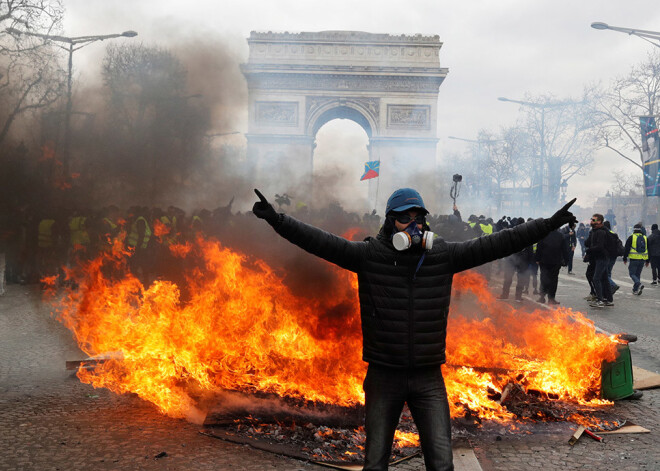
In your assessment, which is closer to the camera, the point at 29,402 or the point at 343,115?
the point at 29,402

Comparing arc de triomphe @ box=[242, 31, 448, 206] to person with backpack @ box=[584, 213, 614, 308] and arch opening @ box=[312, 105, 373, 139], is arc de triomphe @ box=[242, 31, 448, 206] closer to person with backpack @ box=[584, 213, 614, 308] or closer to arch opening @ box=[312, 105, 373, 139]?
arch opening @ box=[312, 105, 373, 139]

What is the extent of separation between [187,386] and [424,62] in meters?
29.9

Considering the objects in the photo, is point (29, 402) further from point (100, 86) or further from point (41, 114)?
point (100, 86)

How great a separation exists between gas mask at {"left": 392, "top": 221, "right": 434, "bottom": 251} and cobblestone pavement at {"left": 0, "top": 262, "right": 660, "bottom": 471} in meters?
1.65

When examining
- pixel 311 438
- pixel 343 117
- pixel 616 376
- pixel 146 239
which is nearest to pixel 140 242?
pixel 146 239

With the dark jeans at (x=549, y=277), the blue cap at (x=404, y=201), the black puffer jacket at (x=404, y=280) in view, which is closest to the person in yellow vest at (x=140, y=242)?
the black puffer jacket at (x=404, y=280)

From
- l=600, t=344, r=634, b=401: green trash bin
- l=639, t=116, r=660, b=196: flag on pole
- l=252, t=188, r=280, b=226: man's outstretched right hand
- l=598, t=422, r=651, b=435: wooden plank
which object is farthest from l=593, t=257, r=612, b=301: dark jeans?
l=639, t=116, r=660, b=196: flag on pole

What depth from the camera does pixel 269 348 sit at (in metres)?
4.39

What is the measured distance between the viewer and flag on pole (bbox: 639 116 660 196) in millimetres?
18891

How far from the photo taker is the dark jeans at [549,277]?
1026 centimetres

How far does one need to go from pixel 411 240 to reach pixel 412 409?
767 mm

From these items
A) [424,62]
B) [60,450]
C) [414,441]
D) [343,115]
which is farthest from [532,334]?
[343,115]

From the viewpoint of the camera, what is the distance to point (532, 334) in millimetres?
5277

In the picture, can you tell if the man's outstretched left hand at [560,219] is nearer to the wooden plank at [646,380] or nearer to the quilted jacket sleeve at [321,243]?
the quilted jacket sleeve at [321,243]
